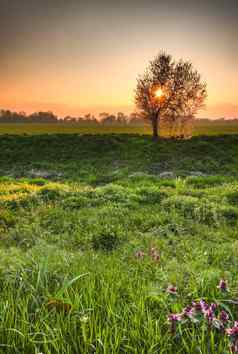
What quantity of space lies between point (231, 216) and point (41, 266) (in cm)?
565

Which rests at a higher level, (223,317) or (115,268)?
(223,317)

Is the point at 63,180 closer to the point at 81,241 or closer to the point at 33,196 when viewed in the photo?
the point at 33,196

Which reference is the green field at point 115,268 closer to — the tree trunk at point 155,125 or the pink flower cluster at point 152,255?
the pink flower cluster at point 152,255

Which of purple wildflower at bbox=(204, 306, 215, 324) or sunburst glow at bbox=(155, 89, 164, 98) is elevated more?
sunburst glow at bbox=(155, 89, 164, 98)

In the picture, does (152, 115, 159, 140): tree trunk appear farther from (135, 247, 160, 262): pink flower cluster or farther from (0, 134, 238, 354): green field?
(135, 247, 160, 262): pink flower cluster

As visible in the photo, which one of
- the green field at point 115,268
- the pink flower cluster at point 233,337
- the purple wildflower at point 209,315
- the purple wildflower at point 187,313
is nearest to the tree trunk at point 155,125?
the green field at point 115,268

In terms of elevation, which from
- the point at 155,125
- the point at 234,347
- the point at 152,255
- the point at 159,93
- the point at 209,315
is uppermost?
the point at 159,93

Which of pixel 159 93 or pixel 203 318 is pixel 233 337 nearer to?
pixel 203 318

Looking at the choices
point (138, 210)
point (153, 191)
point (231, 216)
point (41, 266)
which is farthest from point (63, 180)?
point (41, 266)

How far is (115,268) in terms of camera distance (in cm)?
386

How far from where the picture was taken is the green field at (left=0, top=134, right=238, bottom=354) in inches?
99.1

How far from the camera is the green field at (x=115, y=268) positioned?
2.52 meters

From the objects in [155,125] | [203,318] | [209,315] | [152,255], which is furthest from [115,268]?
[155,125]

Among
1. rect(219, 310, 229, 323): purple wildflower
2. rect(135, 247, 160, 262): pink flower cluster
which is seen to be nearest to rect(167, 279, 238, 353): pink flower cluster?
rect(219, 310, 229, 323): purple wildflower
